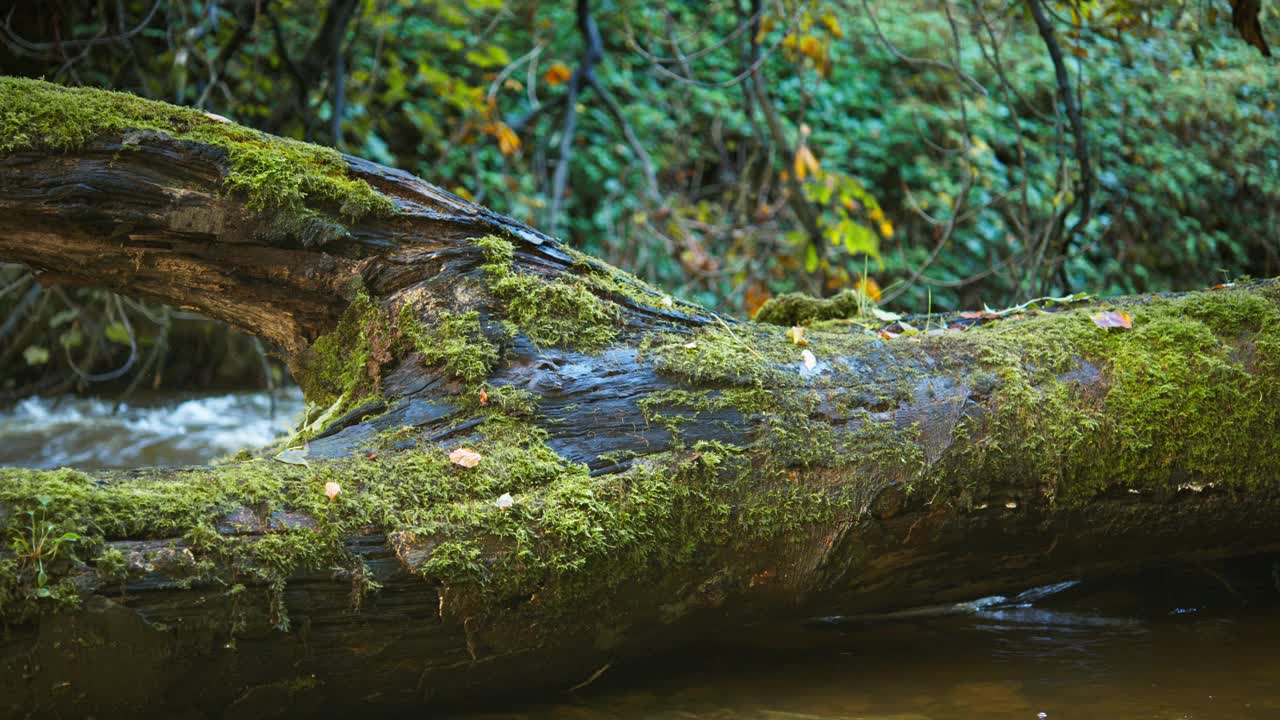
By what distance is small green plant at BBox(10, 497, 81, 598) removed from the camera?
1.72 m

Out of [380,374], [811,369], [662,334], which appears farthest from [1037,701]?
[380,374]

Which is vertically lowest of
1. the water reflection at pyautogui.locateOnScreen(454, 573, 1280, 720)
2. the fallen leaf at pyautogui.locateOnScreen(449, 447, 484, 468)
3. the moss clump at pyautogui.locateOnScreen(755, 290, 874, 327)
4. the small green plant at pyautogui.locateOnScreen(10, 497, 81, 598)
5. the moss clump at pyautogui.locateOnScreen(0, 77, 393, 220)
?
the water reflection at pyautogui.locateOnScreen(454, 573, 1280, 720)

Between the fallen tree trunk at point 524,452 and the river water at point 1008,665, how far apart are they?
0.54 ft

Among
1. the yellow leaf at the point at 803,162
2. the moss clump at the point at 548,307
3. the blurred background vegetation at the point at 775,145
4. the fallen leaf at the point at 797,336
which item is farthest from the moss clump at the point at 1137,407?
the blurred background vegetation at the point at 775,145

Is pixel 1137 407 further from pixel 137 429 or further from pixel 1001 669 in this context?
pixel 137 429

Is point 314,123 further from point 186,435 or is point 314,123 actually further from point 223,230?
point 223,230

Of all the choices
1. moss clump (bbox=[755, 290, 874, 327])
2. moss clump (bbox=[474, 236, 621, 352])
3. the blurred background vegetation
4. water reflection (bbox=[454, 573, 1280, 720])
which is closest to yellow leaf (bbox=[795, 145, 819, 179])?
the blurred background vegetation

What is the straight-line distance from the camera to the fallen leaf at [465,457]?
2182 mm

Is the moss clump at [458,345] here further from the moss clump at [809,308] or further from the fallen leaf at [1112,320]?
the fallen leaf at [1112,320]

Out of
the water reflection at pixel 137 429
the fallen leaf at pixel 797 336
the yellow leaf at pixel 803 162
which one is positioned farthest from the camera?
the water reflection at pixel 137 429

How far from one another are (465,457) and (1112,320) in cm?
192

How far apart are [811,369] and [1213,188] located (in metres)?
9.34

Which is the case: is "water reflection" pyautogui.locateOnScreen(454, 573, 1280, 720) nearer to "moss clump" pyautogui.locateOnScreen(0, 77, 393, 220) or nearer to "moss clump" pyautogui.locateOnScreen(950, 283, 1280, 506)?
"moss clump" pyautogui.locateOnScreen(950, 283, 1280, 506)

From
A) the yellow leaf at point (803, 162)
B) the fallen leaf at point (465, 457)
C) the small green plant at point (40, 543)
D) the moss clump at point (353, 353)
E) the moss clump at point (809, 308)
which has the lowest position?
the small green plant at point (40, 543)
